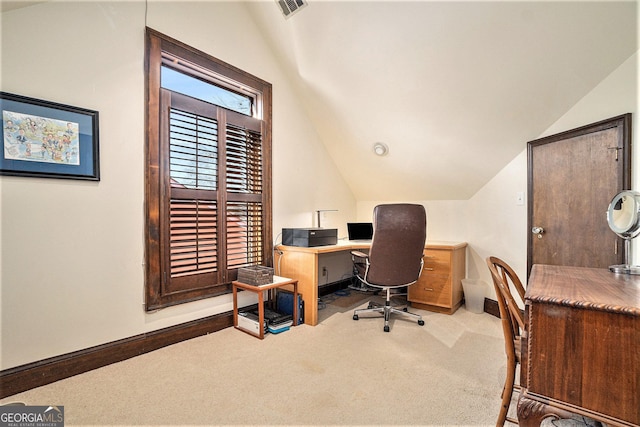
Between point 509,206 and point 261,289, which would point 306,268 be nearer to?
point 261,289

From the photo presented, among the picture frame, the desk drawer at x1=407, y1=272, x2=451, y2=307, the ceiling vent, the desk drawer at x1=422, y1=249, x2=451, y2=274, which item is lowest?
the desk drawer at x1=407, y1=272, x2=451, y2=307

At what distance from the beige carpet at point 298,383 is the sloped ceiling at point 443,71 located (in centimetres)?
189

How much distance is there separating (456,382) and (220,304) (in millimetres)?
2010

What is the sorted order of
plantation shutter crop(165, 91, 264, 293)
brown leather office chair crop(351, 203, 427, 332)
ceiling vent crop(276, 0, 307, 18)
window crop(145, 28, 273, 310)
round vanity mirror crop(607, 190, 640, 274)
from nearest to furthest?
round vanity mirror crop(607, 190, 640, 274) → window crop(145, 28, 273, 310) → plantation shutter crop(165, 91, 264, 293) → ceiling vent crop(276, 0, 307, 18) → brown leather office chair crop(351, 203, 427, 332)

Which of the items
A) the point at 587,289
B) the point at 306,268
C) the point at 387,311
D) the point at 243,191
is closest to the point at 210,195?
the point at 243,191

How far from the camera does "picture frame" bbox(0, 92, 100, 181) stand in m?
1.79

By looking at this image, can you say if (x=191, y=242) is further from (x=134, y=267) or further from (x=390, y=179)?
(x=390, y=179)

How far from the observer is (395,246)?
2.88 metres

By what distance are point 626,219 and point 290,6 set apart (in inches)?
115

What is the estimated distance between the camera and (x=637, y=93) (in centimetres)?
204

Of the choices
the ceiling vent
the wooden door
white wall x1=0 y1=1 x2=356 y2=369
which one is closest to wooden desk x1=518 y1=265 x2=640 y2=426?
the wooden door

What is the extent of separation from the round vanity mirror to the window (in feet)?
8.75

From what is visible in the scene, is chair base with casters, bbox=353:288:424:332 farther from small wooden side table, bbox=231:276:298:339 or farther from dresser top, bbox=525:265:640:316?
dresser top, bbox=525:265:640:316

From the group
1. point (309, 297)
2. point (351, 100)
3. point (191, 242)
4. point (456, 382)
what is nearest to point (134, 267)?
point (191, 242)
